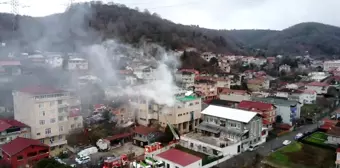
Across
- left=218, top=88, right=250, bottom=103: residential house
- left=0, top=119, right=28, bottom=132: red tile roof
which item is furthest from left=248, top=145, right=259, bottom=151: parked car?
left=0, top=119, right=28, bottom=132: red tile roof

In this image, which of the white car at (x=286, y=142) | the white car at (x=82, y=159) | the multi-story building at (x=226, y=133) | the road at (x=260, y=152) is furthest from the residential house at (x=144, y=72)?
the white car at (x=82, y=159)

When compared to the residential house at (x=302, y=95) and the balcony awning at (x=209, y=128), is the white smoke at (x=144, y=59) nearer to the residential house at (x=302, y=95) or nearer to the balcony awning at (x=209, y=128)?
the balcony awning at (x=209, y=128)

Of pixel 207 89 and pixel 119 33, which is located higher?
pixel 119 33

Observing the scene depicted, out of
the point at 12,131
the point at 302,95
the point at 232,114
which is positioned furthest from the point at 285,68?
the point at 12,131

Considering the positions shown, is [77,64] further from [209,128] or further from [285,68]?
[285,68]

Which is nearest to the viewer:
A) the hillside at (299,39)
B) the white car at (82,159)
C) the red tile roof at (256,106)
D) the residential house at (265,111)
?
the white car at (82,159)

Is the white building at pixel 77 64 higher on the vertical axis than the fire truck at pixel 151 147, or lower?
higher
